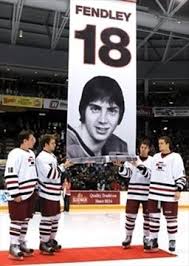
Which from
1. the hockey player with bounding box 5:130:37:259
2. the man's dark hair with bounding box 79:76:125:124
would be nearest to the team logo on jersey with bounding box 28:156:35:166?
the hockey player with bounding box 5:130:37:259

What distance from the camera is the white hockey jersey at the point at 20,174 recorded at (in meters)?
5.82

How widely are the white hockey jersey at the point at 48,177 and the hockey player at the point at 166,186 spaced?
1339 millimetres

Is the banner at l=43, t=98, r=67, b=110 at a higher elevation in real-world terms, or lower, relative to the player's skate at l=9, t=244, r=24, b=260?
higher

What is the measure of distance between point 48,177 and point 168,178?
1.66 meters

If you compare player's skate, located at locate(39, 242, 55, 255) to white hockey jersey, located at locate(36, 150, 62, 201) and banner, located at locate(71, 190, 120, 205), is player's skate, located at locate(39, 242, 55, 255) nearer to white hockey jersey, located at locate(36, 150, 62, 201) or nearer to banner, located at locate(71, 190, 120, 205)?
Result: white hockey jersey, located at locate(36, 150, 62, 201)

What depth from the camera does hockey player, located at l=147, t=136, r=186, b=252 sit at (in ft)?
20.7

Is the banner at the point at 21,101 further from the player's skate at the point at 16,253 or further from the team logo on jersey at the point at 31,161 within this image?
the player's skate at the point at 16,253

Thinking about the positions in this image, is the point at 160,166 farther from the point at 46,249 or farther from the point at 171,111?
the point at 171,111

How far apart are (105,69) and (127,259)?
268cm

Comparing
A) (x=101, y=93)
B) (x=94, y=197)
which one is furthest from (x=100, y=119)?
(x=94, y=197)

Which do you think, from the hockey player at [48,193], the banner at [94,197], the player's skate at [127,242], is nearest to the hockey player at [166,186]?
the player's skate at [127,242]

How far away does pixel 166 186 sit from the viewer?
634 centimetres

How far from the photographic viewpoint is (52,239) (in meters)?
6.48

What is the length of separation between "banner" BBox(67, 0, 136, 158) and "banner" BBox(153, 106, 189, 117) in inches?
886
